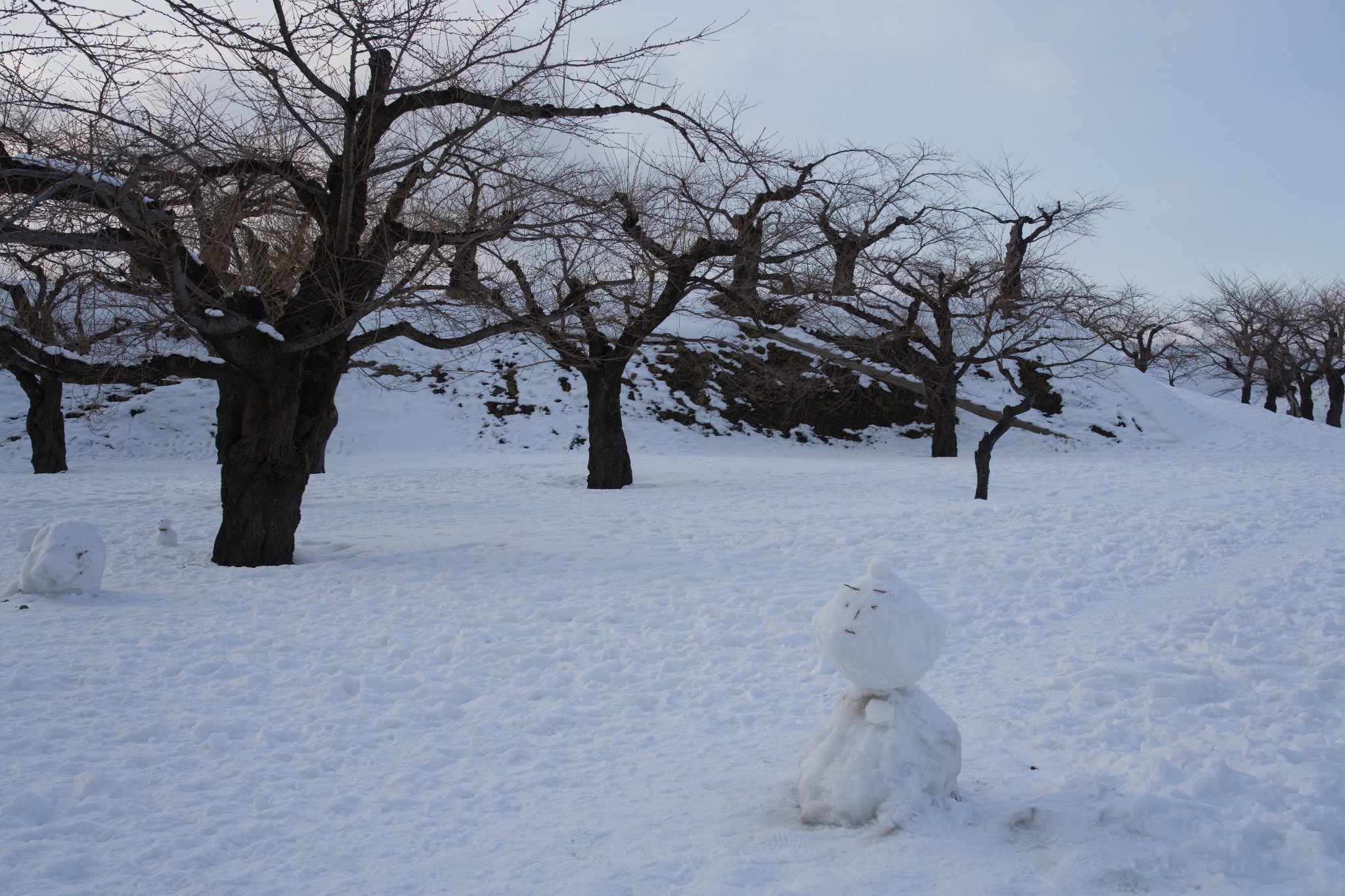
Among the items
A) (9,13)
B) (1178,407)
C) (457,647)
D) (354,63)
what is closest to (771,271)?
(354,63)

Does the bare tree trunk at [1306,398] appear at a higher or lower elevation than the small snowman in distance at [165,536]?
higher

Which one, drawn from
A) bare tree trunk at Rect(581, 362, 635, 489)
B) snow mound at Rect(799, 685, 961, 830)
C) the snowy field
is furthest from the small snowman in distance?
snow mound at Rect(799, 685, 961, 830)

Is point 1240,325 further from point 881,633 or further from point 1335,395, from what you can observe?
point 881,633

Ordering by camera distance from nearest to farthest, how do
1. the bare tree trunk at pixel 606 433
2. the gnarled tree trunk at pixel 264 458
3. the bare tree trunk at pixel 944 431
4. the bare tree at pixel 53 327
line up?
the gnarled tree trunk at pixel 264 458 → the bare tree at pixel 53 327 → the bare tree trunk at pixel 606 433 → the bare tree trunk at pixel 944 431

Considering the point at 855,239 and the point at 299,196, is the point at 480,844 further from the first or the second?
the point at 855,239

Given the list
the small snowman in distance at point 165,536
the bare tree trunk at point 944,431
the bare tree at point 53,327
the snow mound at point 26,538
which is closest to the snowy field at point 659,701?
the small snowman in distance at point 165,536

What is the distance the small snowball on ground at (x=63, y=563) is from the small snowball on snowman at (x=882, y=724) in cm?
544

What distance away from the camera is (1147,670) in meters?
4.53

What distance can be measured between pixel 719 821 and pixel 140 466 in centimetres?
1570

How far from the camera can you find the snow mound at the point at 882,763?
2.86m

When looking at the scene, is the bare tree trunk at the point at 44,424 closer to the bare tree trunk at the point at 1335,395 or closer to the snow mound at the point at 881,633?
the snow mound at the point at 881,633


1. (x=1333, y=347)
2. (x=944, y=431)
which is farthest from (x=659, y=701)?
(x=1333, y=347)

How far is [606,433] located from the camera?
11.9m

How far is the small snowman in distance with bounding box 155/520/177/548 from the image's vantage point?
8.15 m
